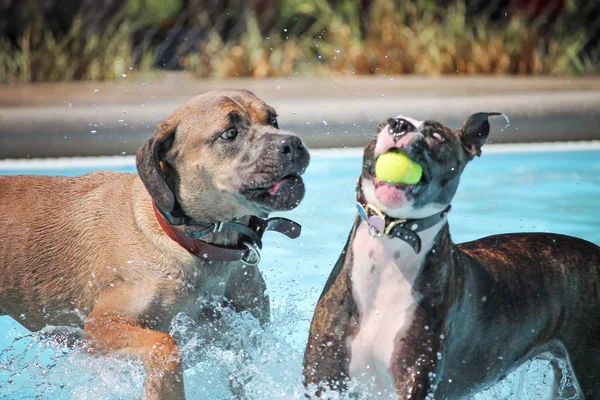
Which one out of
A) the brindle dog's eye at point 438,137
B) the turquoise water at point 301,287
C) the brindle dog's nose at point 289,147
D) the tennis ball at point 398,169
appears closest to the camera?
the tennis ball at point 398,169

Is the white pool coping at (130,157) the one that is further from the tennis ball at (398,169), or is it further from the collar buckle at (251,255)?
the tennis ball at (398,169)

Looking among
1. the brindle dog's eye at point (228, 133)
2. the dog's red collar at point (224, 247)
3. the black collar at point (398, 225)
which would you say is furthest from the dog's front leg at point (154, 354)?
the black collar at point (398, 225)

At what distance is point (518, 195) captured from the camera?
8039 millimetres

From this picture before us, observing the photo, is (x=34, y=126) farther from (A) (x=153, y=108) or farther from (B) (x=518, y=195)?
(B) (x=518, y=195)

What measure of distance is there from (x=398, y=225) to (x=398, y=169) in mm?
206

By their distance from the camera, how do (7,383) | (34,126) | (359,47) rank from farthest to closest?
(359,47) → (34,126) → (7,383)

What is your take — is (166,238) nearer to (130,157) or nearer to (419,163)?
(419,163)

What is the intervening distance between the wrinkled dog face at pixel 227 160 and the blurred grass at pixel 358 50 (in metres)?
6.41

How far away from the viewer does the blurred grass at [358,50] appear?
10914mm

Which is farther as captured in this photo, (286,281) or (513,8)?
(513,8)

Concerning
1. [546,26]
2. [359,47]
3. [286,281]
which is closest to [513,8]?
[546,26]

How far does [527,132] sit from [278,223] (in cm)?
497

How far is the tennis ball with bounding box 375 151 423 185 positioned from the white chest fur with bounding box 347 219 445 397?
240 millimetres

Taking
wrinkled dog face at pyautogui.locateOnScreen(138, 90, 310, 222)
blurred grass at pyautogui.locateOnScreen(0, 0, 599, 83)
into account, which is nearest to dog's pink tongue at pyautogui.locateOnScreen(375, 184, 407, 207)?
wrinkled dog face at pyautogui.locateOnScreen(138, 90, 310, 222)
